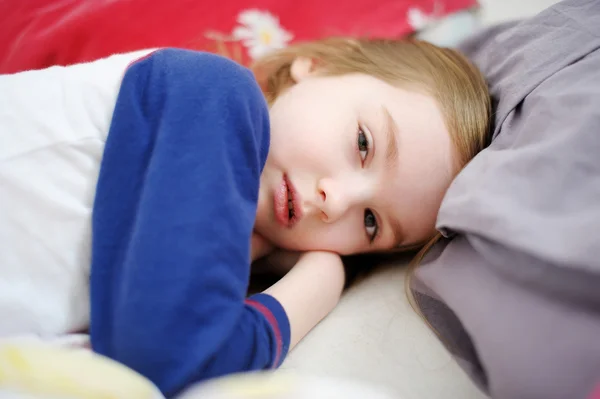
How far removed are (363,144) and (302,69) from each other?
0.75 ft

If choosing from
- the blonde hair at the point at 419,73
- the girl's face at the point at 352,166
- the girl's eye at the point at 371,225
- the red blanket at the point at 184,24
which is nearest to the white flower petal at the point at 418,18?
the red blanket at the point at 184,24

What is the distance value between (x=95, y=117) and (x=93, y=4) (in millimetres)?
579

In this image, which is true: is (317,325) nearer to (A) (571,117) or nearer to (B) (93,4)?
(A) (571,117)

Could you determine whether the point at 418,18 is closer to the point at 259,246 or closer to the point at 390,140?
the point at 390,140

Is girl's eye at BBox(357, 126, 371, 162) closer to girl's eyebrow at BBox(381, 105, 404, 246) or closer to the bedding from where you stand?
girl's eyebrow at BBox(381, 105, 404, 246)

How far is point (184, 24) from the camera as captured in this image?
1.07 m

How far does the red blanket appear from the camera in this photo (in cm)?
101

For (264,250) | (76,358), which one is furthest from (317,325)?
(76,358)

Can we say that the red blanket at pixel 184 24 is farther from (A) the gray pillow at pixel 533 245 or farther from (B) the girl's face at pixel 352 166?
(A) the gray pillow at pixel 533 245

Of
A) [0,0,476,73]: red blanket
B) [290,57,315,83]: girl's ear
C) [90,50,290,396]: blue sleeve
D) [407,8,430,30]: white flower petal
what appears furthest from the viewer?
[407,8,430,30]: white flower petal

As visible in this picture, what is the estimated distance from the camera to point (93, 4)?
1051 millimetres

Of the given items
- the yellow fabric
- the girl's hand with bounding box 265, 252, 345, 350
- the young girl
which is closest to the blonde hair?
the young girl

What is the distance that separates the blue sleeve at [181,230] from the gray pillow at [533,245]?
0.21 metres

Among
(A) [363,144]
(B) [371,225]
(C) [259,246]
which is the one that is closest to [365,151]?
(A) [363,144]
